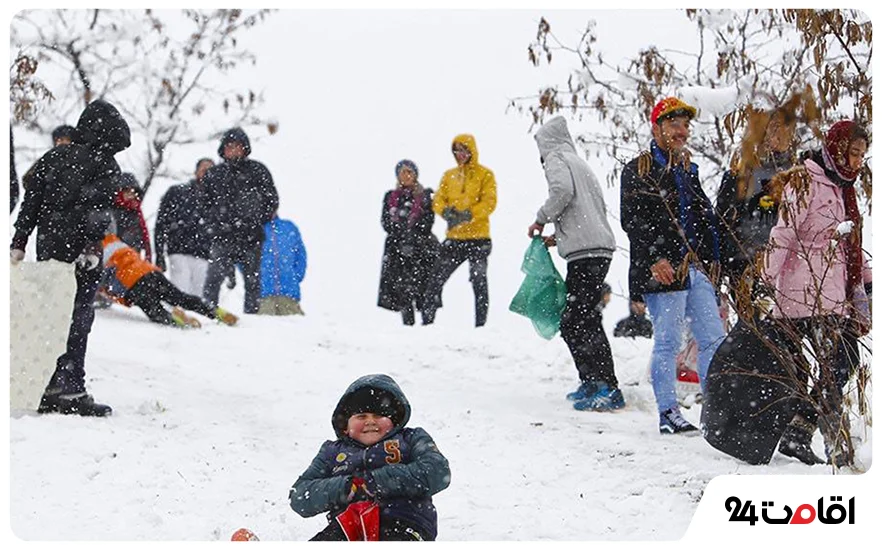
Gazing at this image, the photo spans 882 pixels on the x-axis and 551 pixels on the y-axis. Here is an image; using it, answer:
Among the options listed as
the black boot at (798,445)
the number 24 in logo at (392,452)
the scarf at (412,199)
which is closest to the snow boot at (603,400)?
the black boot at (798,445)

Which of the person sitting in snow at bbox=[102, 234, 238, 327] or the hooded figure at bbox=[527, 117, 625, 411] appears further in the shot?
the person sitting in snow at bbox=[102, 234, 238, 327]

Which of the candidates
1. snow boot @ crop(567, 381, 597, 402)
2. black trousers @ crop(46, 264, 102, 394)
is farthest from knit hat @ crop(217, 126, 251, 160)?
snow boot @ crop(567, 381, 597, 402)

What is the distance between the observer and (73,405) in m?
5.16

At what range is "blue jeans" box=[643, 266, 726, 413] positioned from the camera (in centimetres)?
488

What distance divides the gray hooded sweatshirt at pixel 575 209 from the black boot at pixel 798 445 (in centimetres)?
136

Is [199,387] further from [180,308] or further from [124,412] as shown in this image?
[180,308]

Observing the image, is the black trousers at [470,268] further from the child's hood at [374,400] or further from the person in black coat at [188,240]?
the child's hood at [374,400]

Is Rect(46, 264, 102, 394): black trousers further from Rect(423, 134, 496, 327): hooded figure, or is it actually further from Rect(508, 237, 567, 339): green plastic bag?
Rect(423, 134, 496, 327): hooded figure

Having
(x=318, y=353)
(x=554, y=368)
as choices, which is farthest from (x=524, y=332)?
(x=318, y=353)

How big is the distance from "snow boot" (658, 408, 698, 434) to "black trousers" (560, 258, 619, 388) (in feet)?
2.00

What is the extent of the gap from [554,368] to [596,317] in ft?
3.66

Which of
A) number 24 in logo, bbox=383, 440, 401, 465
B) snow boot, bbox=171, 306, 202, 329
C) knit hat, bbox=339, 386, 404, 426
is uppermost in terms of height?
snow boot, bbox=171, 306, 202, 329

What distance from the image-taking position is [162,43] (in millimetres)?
7395

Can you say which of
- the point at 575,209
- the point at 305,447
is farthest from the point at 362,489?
the point at 575,209
